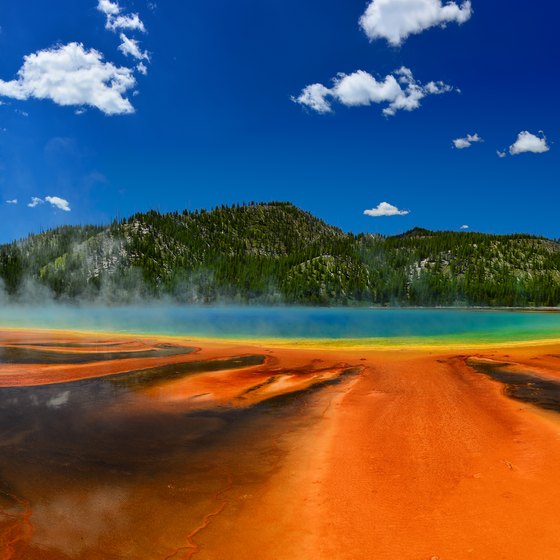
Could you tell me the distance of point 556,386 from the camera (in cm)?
1559

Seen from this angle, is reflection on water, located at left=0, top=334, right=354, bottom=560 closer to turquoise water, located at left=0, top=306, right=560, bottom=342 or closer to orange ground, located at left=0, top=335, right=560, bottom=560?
orange ground, located at left=0, top=335, right=560, bottom=560

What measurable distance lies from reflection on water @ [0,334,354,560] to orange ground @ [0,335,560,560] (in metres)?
0.28

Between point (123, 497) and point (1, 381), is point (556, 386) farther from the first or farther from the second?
point (1, 381)

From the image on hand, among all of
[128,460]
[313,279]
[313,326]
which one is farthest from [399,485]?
[313,279]

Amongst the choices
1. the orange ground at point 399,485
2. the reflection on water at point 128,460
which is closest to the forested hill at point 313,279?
the reflection on water at point 128,460

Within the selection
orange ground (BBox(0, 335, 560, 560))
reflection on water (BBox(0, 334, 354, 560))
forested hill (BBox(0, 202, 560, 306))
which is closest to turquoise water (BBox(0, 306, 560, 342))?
reflection on water (BBox(0, 334, 354, 560))

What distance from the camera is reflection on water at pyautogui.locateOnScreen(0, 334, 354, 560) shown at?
5941 mm

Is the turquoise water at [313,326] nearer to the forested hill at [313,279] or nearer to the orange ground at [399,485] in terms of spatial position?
the orange ground at [399,485]

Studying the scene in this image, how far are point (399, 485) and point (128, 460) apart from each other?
17.4 feet

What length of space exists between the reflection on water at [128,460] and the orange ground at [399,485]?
277 millimetres

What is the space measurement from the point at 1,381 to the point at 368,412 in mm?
13804

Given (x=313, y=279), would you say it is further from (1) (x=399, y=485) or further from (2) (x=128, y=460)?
(1) (x=399, y=485)

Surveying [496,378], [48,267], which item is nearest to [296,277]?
[48,267]

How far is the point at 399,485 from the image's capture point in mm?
7547
